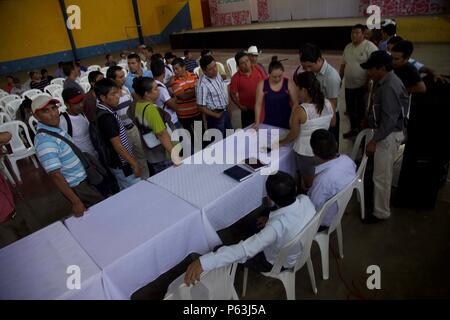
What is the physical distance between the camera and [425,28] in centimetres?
843

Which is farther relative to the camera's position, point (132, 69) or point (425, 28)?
point (425, 28)

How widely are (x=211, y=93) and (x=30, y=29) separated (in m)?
14.2

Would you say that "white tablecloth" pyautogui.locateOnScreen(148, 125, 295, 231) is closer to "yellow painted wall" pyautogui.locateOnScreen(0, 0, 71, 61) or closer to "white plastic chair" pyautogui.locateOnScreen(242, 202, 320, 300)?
"white plastic chair" pyautogui.locateOnScreen(242, 202, 320, 300)

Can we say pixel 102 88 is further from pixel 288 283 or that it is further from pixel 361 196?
pixel 361 196

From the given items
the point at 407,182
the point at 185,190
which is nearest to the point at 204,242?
the point at 185,190

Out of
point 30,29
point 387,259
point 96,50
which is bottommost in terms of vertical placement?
point 387,259

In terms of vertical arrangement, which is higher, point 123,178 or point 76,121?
point 76,121

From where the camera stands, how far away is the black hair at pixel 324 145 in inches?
78.5

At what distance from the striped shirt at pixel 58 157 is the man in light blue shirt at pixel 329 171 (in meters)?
1.71

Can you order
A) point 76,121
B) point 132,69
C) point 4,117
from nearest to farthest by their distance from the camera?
point 76,121 < point 132,69 < point 4,117

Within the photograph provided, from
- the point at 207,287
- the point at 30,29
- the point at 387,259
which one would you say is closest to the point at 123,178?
the point at 207,287

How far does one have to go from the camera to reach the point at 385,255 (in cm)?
236

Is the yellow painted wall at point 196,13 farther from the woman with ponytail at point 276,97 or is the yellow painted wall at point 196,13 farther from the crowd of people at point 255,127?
the woman with ponytail at point 276,97

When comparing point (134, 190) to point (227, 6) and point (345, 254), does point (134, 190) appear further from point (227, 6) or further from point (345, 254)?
Answer: point (227, 6)
